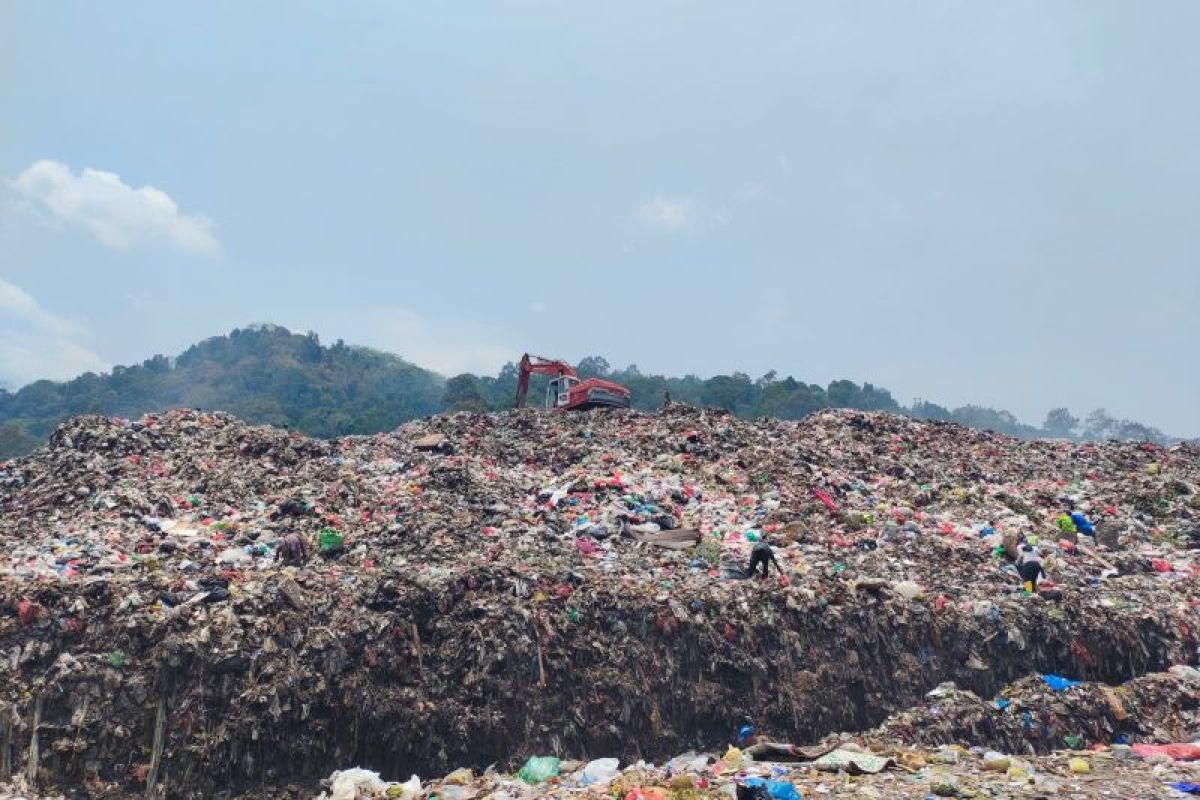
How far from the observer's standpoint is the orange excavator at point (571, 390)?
1656cm

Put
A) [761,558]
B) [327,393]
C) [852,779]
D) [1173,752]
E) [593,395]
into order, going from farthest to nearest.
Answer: [327,393]
[593,395]
[761,558]
[1173,752]
[852,779]

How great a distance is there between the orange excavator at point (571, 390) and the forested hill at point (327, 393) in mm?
15177

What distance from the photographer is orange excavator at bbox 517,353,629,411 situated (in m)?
16.6

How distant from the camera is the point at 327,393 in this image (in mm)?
54531

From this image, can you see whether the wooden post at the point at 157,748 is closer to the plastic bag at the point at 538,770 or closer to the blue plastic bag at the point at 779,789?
the plastic bag at the point at 538,770

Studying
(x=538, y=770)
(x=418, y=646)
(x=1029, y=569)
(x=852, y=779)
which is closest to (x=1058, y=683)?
(x=1029, y=569)

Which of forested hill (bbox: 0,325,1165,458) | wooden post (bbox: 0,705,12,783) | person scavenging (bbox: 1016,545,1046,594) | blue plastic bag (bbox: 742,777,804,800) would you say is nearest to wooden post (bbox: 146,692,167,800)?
wooden post (bbox: 0,705,12,783)

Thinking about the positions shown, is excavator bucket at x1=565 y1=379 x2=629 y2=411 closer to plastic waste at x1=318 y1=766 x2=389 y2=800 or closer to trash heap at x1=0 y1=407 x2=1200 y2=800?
trash heap at x1=0 y1=407 x2=1200 y2=800

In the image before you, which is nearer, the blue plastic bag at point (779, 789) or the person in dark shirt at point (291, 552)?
the blue plastic bag at point (779, 789)

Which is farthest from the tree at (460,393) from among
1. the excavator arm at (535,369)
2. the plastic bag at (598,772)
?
the plastic bag at (598,772)

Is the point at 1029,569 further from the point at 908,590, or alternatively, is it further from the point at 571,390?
the point at 571,390

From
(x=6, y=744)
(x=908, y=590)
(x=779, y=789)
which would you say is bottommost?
(x=6, y=744)

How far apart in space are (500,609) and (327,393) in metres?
51.2

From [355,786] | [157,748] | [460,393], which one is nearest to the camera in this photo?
[355,786]
